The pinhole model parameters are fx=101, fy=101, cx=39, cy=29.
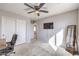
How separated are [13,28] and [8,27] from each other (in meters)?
0.09

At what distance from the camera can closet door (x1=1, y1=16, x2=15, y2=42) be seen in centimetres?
168

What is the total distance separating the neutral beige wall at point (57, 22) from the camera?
68.2 inches

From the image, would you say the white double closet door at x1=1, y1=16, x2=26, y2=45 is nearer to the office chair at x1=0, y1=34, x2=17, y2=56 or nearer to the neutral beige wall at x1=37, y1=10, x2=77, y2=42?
the office chair at x1=0, y1=34, x2=17, y2=56

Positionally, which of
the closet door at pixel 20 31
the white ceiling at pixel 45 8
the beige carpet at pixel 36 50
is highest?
the white ceiling at pixel 45 8

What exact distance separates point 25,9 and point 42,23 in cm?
39

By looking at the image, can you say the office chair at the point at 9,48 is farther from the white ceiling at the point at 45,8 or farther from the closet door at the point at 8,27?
the white ceiling at the point at 45,8

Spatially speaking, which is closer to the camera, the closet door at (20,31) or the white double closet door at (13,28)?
the white double closet door at (13,28)

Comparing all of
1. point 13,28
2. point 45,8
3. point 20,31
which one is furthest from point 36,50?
point 45,8

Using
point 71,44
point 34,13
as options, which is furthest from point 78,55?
point 34,13

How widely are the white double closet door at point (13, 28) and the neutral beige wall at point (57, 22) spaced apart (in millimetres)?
292

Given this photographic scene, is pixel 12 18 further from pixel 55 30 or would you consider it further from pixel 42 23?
pixel 55 30

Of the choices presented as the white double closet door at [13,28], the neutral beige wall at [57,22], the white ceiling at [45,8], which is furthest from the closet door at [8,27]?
the neutral beige wall at [57,22]

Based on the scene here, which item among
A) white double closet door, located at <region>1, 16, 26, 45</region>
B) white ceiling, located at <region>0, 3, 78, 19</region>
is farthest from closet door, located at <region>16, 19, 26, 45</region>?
white ceiling, located at <region>0, 3, 78, 19</region>

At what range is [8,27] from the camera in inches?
67.7
